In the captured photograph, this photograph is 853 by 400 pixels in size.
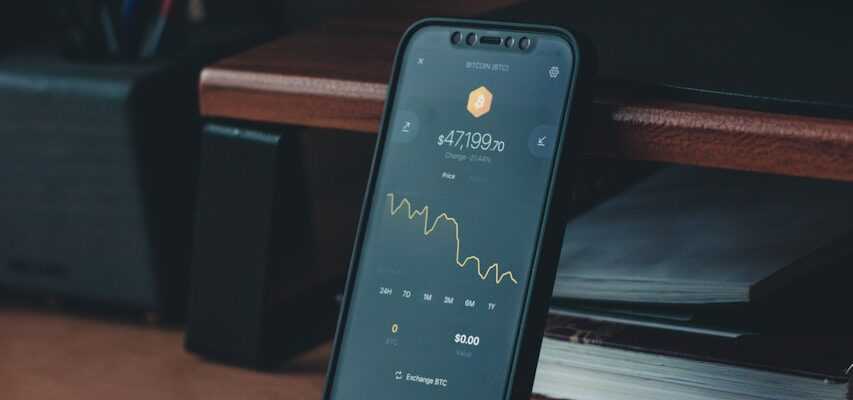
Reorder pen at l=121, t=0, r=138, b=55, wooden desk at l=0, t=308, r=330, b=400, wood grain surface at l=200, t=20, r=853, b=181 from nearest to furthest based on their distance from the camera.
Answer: wood grain surface at l=200, t=20, r=853, b=181 < wooden desk at l=0, t=308, r=330, b=400 < pen at l=121, t=0, r=138, b=55

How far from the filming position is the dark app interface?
1.73 ft

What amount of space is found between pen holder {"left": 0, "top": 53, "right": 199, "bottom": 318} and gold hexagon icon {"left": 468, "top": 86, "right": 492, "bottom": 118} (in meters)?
0.25

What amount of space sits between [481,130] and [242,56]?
0.18 m

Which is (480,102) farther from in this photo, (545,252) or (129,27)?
(129,27)

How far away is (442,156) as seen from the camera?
553 mm

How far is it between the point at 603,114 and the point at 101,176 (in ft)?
1.09

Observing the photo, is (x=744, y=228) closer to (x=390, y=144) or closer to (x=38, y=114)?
(x=390, y=144)

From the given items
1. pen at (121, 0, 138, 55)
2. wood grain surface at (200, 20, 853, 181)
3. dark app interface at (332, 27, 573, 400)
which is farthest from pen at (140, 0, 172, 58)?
dark app interface at (332, 27, 573, 400)

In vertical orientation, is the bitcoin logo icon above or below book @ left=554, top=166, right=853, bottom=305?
above

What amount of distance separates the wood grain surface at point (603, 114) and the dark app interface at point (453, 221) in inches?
1.1

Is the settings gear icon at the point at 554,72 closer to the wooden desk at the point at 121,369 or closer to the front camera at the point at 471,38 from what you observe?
the front camera at the point at 471,38

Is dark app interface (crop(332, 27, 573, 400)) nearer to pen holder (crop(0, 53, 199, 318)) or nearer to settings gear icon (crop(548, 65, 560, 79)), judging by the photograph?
settings gear icon (crop(548, 65, 560, 79))

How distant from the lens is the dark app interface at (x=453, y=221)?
53cm

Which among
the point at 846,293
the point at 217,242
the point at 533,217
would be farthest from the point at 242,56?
the point at 846,293
